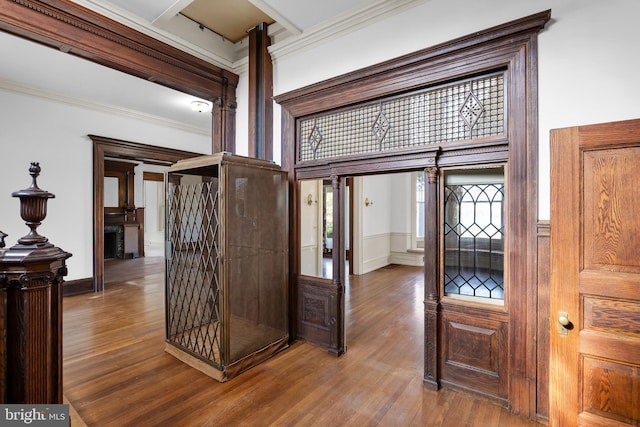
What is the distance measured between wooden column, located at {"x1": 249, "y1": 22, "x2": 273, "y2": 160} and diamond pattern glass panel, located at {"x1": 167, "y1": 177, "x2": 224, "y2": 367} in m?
0.86

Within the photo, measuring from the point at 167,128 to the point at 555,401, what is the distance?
7134 millimetres

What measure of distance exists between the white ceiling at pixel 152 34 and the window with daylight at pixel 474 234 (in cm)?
166

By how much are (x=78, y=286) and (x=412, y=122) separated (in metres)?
5.84

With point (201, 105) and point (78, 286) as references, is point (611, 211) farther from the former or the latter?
point (78, 286)

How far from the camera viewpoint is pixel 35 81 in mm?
4555

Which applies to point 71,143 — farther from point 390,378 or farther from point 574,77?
point 574,77

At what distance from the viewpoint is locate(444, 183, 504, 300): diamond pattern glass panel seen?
7.84 feet

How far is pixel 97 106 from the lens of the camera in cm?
540

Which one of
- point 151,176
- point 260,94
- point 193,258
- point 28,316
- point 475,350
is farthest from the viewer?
point 151,176

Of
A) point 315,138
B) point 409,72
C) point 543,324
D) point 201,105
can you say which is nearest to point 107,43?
point 315,138

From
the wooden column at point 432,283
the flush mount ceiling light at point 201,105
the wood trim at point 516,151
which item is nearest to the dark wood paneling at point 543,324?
the wood trim at point 516,151

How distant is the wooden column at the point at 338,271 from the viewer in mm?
3115

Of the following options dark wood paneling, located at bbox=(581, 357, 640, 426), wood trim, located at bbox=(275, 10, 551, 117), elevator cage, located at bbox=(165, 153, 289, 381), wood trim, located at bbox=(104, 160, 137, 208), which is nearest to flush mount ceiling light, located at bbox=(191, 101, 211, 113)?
wood trim, located at bbox=(275, 10, 551, 117)

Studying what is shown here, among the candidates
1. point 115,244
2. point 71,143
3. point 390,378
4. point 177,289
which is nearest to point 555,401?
point 390,378
